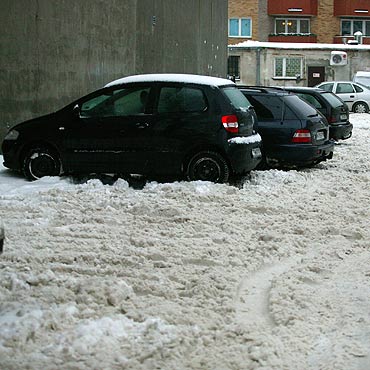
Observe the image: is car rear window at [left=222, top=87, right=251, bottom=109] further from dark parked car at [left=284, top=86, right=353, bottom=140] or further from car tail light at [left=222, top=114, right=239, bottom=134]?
dark parked car at [left=284, top=86, right=353, bottom=140]

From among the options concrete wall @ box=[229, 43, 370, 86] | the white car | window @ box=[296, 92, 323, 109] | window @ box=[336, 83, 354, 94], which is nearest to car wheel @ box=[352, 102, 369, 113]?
the white car

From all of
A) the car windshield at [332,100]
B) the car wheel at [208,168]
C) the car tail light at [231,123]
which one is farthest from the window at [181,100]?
the car windshield at [332,100]

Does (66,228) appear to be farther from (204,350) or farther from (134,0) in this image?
(134,0)

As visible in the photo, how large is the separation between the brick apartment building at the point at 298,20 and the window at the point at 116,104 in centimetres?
4198

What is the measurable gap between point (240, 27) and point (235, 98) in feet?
139

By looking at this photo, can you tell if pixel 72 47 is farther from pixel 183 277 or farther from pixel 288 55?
pixel 288 55

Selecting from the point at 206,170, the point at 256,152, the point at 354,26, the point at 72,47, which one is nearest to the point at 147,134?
the point at 206,170

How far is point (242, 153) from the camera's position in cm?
1089

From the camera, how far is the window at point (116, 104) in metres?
11.2

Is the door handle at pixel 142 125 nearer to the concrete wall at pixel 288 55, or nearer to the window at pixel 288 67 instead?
the concrete wall at pixel 288 55

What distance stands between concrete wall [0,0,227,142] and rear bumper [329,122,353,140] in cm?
475

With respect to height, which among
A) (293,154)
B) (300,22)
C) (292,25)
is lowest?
(293,154)

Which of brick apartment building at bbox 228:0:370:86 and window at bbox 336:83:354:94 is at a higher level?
brick apartment building at bbox 228:0:370:86

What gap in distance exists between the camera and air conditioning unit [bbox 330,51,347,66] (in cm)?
4325
